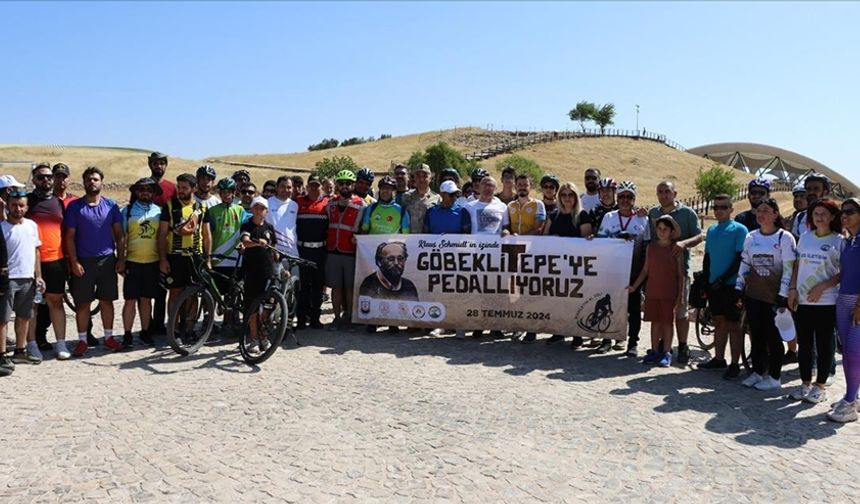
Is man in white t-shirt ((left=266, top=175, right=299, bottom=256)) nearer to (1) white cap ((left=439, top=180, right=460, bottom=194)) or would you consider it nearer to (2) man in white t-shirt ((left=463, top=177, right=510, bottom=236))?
(1) white cap ((left=439, top=180, right=460, bottom=194))

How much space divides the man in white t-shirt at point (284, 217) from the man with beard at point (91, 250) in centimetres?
Answer: 202

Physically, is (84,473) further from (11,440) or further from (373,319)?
(373,319)

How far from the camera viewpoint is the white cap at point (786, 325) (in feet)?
21.7

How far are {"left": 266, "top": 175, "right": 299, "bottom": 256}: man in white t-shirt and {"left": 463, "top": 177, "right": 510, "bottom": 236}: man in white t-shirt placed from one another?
8.19ft

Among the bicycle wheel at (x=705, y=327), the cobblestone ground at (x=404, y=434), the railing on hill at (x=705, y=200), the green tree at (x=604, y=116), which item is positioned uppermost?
the green tree at (x=604, y=116)

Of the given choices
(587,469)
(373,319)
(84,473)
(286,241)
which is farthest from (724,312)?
(84,473)

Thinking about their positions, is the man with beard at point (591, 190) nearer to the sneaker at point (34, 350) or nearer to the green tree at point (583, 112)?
the sneaker at point (34, 350)


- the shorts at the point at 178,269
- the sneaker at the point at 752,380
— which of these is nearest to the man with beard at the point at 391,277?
the shorts at the point at 178,269

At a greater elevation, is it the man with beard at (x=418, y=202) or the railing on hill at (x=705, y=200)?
the railing on hill at (x=705, y=200)

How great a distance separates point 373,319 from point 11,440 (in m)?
5.00

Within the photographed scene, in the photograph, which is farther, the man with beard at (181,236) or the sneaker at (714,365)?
the man with beard at (181,236)

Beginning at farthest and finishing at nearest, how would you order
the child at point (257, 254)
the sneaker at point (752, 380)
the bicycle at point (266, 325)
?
1. the child at point (257, 254)
2. the bicycle at point (266, 325)
3. the sneaker at point (752, 380)

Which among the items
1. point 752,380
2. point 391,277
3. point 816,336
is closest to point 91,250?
point 391,277

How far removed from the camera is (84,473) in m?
4.57
